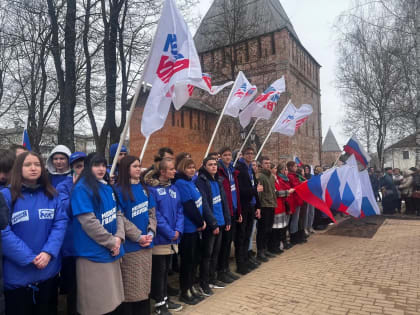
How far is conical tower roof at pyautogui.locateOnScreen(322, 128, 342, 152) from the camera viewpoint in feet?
203

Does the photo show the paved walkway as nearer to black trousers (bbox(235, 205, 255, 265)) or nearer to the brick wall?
black trousers (bbox(235, 205, 255, 265))

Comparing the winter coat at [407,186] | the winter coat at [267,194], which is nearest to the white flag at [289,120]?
the winter coat at [267,194]

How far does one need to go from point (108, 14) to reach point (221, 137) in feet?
49.4

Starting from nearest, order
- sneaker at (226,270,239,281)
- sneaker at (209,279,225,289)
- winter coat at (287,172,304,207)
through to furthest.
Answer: sneaker at (209,279,225,289), sneaker at (226,270,239,281), winter coat at (287,172,304,207)

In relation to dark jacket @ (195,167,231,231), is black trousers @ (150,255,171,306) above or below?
below

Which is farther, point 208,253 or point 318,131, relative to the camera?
point 318,131

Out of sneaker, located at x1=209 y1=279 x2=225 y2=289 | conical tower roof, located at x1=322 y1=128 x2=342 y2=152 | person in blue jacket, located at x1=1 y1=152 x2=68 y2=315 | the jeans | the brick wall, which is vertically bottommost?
sneaker, located at x1=209 y1=279 x2=225 y2=289

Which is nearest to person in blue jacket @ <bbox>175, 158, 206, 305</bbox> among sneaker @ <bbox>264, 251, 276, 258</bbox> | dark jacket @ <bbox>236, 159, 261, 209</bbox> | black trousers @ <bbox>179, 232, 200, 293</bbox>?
black trousers @ <bbox>179, 232, 200, 293</bbox>

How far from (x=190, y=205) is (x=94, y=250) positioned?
5.11 ft

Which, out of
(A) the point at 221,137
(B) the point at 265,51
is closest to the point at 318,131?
(B) the point at 265,51

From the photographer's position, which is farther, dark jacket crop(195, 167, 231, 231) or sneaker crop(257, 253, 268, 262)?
sneaker crop(257, 253, 268, 262)

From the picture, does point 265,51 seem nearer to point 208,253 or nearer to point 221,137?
point 221,137

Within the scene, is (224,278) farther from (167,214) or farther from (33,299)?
(33,299)

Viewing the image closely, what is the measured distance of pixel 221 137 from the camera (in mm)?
24531
